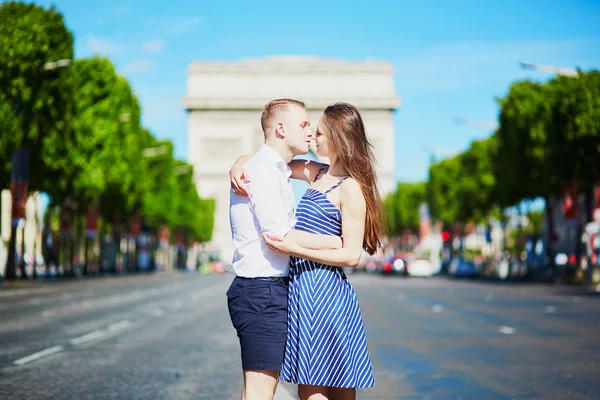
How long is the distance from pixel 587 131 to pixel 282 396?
129 feet

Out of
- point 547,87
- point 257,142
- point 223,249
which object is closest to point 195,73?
point 257,142

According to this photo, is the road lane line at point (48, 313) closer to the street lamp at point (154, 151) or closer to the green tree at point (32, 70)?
the green tree at point (32, 70)

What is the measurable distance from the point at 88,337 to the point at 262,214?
13.1m

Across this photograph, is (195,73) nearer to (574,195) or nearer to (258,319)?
(574,195)

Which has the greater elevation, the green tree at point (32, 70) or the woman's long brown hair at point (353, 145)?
the green tree at point (32, 70)

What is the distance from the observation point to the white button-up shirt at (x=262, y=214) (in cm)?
559

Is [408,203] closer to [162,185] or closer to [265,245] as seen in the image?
[162,185]

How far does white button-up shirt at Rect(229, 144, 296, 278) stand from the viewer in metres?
5.59

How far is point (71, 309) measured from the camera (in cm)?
2745

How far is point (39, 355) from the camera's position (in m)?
14.7

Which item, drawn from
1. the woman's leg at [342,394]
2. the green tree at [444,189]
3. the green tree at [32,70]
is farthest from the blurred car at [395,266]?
the woman's leg at [342,394]

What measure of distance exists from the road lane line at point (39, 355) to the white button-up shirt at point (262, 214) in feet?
27.5

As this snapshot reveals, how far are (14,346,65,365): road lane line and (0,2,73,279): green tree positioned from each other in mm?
28360

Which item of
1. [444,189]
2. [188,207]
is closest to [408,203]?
[188,207]
